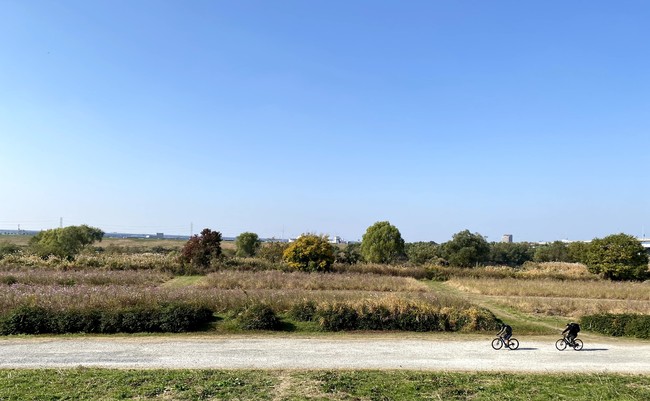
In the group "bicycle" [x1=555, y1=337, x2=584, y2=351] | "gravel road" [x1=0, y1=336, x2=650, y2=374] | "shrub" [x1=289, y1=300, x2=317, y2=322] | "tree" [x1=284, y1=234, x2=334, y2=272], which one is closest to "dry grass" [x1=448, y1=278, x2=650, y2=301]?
"tree" [x1=284, y1=234, x2=334, y2=272]

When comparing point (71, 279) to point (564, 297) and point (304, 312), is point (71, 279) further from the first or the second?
point (564, 297)

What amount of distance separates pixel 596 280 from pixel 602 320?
23453 mm

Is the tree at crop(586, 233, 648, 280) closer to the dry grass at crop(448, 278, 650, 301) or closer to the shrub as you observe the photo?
the dry grass at crop(448, 278, 650, 301)

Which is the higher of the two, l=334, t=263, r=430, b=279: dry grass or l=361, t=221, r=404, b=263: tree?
l=361, t=221, r=404, b=263: tree

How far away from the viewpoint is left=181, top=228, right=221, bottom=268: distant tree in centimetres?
3791

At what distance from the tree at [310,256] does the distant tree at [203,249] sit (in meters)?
6.71

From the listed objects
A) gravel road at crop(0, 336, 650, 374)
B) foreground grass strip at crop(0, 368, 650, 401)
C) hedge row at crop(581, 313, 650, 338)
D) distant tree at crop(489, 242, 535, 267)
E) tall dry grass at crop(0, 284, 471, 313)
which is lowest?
gravel road at crop(0, 336, 650, 374)

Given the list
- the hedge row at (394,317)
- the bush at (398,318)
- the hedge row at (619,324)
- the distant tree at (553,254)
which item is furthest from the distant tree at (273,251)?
the distant tree at (553,254)

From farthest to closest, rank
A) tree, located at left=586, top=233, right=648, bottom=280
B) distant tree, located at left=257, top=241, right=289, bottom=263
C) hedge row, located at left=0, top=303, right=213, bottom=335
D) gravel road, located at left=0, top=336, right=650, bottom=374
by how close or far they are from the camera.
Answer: distant tree, located at left=257, top=241, right=289, bottom=263, tree, located at left=586, top=233, right=648, bottom=280, hedge row, located at left=0, top=303, right=213, bottom=335, gravel road, located at left=0, top=336, right=650, bottom=374

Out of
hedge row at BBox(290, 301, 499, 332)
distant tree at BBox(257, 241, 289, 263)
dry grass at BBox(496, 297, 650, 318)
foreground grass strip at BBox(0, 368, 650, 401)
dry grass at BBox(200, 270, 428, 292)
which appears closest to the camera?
foreground grass strip at BBox(0, 368, 650, 401)

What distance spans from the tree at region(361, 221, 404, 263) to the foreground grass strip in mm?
35726

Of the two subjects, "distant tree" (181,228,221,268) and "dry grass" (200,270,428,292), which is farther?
"distant tree" (181,228,221,268)

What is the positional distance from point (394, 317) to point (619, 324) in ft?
29.1

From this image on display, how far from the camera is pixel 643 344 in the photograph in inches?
→ 616
